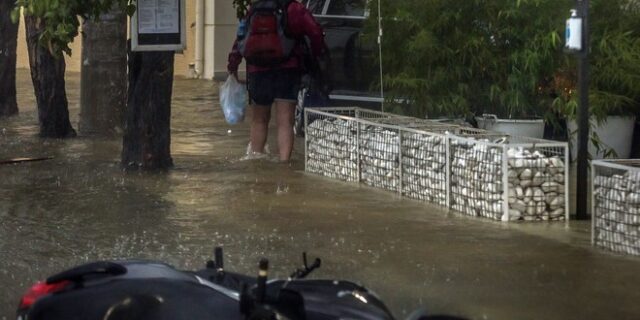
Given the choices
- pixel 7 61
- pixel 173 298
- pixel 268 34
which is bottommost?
pixel 173 298

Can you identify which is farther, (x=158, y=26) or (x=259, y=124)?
(x=259, y=124)

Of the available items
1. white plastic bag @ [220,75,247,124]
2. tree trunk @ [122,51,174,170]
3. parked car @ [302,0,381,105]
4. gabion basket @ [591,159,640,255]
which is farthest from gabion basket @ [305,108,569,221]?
parked car @ [302,0,381,105]

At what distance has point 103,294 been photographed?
3623 millimetres

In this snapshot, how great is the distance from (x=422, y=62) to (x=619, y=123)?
1709mm

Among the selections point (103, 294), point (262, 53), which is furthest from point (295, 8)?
point (103, 294)

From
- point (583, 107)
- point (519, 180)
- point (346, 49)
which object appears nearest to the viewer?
point (583, 107)

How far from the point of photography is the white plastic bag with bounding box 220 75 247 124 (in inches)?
442

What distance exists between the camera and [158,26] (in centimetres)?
986

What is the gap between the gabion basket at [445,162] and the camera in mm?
8156

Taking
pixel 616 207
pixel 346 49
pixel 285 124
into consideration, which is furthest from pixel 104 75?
pixel 616 207

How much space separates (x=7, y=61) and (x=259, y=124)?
5.61m

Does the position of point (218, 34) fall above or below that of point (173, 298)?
above

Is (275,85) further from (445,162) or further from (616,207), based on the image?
(616,207)

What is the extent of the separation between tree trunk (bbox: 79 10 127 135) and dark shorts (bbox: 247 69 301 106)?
2.36 meters
